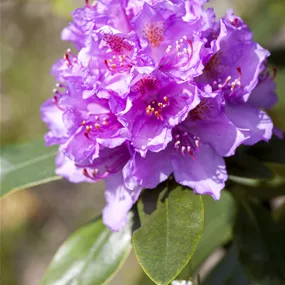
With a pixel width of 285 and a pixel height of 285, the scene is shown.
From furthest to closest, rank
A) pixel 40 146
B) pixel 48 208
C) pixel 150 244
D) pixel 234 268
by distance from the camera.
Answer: pixel 48 208, pixel 234 268, pixel 40 146, pixel 150 244

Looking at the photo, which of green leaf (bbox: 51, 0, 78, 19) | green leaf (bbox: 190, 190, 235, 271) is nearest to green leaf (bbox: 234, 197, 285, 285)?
green leaf (bbox: 190, 190, 235, 271)

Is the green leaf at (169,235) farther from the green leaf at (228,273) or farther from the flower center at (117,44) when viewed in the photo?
the green leaf at (228,273)

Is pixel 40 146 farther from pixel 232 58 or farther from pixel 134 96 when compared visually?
pixel 232 58

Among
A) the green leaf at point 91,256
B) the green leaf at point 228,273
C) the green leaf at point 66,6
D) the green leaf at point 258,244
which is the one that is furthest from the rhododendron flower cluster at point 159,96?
the green leaf at point 66,6

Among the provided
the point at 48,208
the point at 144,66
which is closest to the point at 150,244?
the point at 144,66

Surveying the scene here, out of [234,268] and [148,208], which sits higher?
[148,208]

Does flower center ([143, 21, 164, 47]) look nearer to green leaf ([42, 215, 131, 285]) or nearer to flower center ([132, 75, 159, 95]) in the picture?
flower center ([132, 75, 159, 95])
